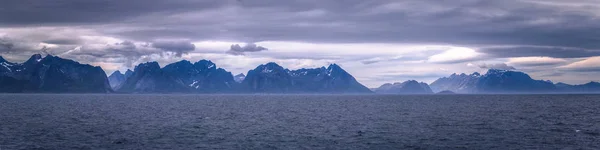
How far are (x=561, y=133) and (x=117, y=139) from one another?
212ft

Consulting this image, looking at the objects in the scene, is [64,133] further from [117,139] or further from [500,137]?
[500,137]

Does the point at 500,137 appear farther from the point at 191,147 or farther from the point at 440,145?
the point at 191,147

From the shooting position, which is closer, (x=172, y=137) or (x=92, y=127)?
(x=172, y=137)

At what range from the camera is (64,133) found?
260ft

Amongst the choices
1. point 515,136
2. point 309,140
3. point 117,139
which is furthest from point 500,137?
point 117,139

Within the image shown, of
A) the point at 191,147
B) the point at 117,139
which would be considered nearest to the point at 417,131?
the point at 191,147

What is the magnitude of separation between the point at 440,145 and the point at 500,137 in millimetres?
14048

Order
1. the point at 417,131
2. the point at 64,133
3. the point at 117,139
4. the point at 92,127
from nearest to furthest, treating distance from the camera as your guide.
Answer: the point at 117,139, the point at 64,133, the point at 417,131, the point at 92,127

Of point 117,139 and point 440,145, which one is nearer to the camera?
point 440,145

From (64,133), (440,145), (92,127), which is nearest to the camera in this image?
(440,145)

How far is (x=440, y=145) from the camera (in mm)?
66875

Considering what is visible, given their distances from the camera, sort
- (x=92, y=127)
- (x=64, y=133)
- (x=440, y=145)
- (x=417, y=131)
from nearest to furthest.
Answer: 1. (x=440, y=145)
2. (x=64, y=133)
3. (x=417, y=131)
4. (x=92, y=127)

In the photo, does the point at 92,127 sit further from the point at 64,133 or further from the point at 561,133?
the point at 561,133

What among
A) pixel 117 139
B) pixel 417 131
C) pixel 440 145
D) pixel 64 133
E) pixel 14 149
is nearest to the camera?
pixel 14 149
